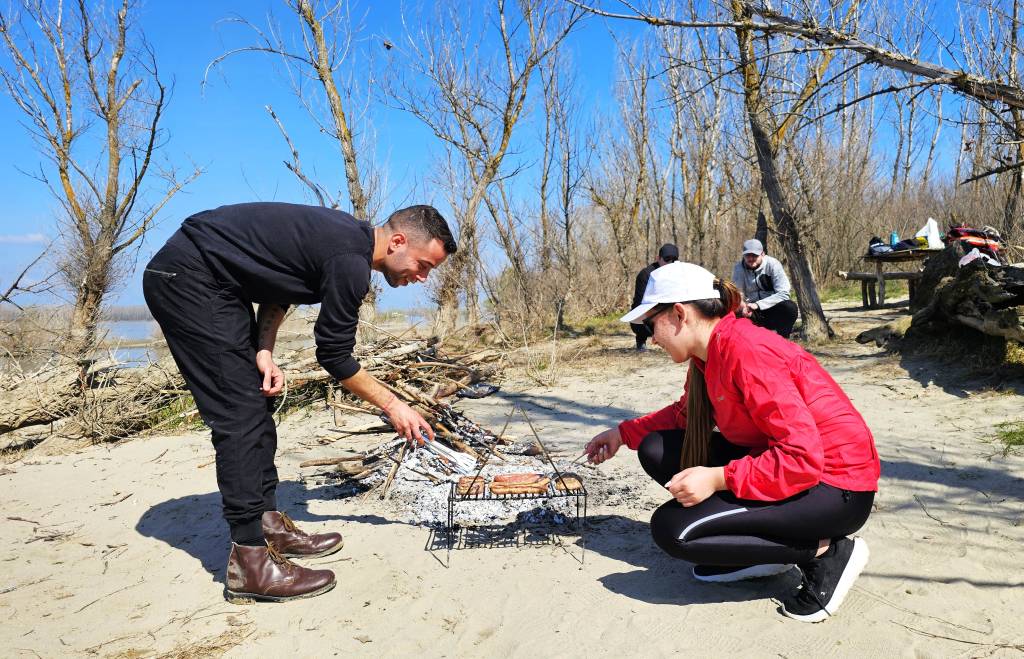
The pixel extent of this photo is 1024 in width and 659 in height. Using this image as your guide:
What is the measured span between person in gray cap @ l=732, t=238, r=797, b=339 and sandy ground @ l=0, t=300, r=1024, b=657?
2225 millimetres

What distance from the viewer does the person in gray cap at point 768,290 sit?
22.1ft

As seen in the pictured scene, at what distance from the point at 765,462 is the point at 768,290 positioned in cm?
513

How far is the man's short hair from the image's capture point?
2705 millimetres

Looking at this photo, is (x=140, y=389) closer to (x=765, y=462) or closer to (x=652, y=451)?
(x=652, y=451)

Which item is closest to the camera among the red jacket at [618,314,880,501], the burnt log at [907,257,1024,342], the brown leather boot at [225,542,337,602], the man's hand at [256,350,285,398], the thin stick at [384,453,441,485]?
the red jacket at [618,314,880,501]

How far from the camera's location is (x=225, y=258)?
2611 millimetres

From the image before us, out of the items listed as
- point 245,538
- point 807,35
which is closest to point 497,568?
point 245,538

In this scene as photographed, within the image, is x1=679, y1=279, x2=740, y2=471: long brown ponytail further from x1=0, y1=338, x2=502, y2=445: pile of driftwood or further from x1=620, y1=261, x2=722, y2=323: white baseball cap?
x1=0, y1=338, x2=502, y2=445: pile of driftwood

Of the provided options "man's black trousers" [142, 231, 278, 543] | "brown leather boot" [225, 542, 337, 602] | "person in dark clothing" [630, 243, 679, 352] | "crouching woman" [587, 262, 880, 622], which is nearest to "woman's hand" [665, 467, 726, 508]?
"crouching woman" [587, 262, 880, 622]

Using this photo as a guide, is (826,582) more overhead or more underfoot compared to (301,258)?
more underfoot

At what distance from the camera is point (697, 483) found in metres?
2.25

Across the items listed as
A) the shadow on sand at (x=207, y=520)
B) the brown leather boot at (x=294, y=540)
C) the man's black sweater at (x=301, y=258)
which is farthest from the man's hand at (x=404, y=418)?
the shadow on sand at (x=207, y=520)

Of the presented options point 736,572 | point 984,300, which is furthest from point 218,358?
point 984,300

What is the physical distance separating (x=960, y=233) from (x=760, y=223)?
2.69 meters
